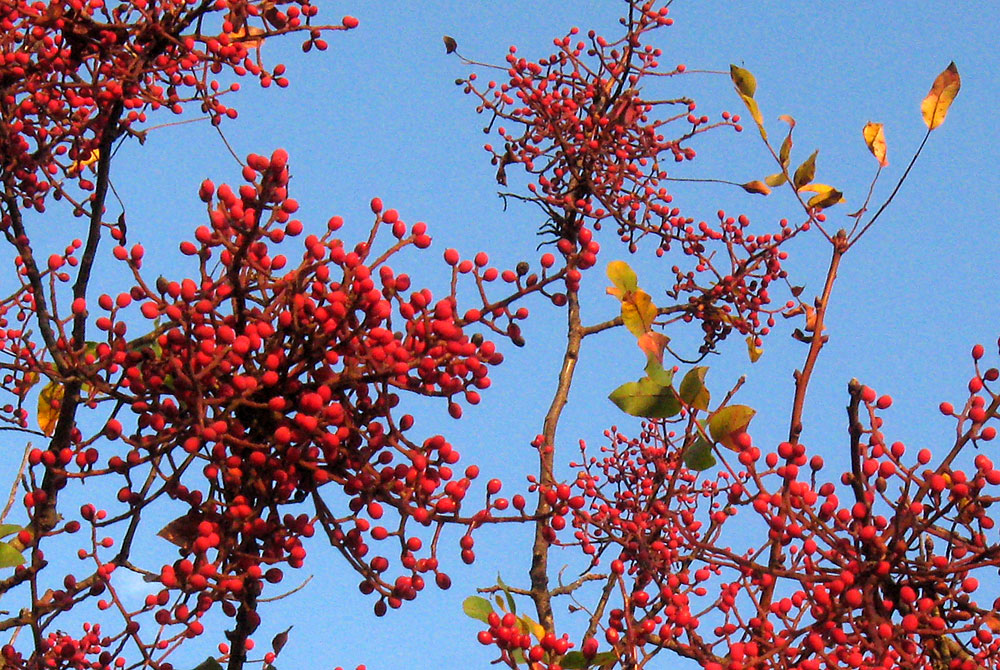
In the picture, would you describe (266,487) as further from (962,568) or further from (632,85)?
Result: (632,85)

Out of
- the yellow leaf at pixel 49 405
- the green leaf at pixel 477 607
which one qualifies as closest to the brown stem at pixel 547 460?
the green leaf at pixel 477 607

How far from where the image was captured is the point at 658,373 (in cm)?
240

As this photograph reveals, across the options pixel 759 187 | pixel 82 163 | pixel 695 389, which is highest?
pixel 82 163

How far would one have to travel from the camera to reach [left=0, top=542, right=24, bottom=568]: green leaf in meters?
2.37

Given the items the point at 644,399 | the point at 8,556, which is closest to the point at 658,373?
the point at 644,399

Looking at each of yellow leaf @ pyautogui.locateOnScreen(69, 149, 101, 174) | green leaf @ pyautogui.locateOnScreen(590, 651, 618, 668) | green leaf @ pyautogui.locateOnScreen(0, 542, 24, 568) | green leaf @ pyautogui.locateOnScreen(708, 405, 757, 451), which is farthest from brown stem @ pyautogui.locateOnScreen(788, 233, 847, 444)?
yellow leaf @ pyautogui.locateOnScreen(69, 149, 101, 174)

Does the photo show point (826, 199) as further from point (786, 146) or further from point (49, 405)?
point (49, 405)

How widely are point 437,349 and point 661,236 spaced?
3.60m

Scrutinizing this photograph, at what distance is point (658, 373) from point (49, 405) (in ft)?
6.84

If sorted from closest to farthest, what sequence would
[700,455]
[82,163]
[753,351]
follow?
[700,455] < [82,163] < [753,351]

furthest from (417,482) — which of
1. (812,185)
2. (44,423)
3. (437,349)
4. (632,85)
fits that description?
(632,85)

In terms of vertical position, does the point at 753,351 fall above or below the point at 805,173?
above

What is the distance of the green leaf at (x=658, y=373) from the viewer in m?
2.39

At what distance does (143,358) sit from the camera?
2.09 meters
